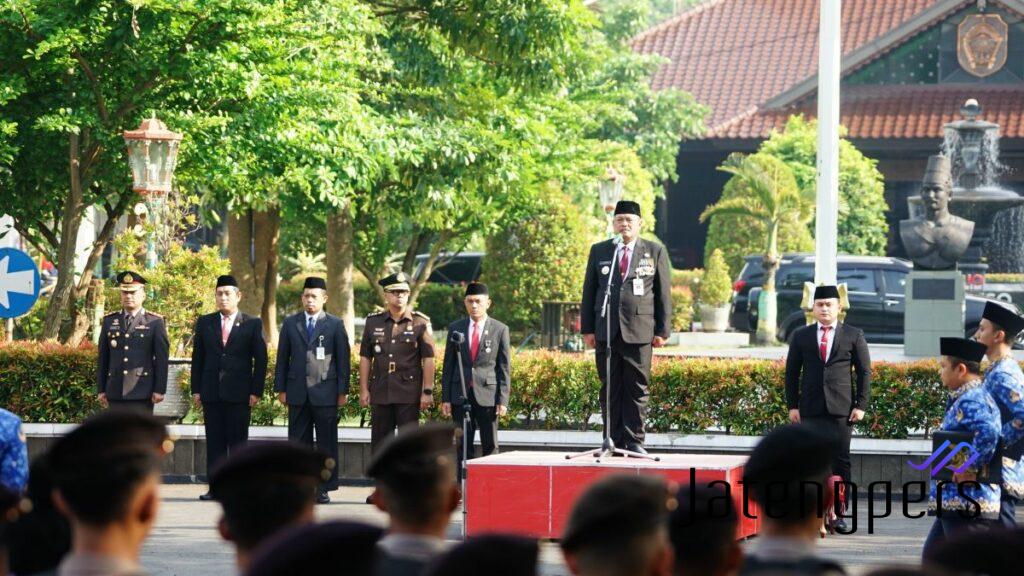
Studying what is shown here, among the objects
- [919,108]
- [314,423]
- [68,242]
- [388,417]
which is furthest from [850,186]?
[314,423]

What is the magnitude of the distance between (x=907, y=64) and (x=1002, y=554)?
38.4m

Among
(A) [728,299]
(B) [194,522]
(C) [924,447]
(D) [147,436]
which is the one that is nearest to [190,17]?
(B) [194,522]

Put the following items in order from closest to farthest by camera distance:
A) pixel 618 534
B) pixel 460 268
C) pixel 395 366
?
pixel 618 534 < pixel 395 366 < pixel 460 268

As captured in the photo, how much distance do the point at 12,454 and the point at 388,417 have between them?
806cm

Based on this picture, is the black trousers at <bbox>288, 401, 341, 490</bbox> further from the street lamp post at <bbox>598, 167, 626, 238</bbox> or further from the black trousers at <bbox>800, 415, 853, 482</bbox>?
the street lamp post at <bbox>598, 167, 626, 238</bbox>

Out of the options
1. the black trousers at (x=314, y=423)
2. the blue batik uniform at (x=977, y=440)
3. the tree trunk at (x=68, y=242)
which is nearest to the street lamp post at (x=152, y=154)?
the tree trunk at (x=68, y=242)

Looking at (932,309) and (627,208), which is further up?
(627,208)

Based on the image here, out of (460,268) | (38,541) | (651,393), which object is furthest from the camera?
(460,268)

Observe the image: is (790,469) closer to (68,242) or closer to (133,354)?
(133,354)

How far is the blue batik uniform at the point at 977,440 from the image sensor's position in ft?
28.2

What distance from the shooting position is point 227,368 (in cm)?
1458

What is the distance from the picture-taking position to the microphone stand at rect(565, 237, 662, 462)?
1234 cm

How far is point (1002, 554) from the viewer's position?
14.3 ft

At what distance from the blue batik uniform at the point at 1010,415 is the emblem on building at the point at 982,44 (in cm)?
3289
